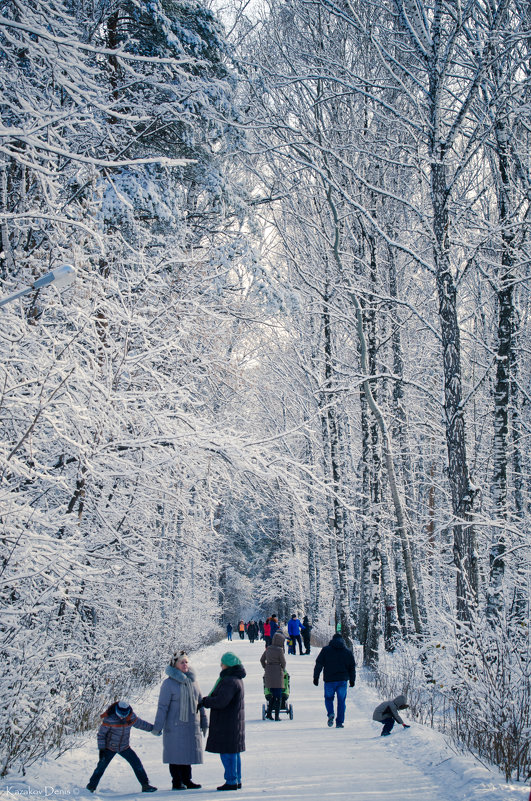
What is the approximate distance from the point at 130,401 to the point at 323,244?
432 inches

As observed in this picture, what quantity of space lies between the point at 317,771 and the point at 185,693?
1.60 metres

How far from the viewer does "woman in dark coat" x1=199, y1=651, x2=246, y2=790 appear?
19.6 ft

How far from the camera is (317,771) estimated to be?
6.34 m

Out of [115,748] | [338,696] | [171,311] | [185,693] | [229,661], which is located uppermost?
[171,311]

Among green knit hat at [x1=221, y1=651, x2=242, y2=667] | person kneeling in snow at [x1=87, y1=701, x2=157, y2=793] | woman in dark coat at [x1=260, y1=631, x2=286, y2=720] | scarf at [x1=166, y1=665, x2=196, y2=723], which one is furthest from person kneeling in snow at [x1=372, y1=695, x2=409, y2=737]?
person kneeling in snow at [x1=87, y1=701, x2=157, y2=793]

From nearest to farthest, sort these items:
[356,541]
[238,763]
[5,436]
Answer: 1. [238,763]
2. [5,436]
3. [356,541]

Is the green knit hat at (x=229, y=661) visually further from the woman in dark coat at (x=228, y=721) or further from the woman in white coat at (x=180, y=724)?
the woman in white coat at (x=180, y=724)

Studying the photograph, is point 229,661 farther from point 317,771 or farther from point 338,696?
point 338,696

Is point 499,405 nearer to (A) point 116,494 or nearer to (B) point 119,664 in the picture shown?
(A) point 116,494

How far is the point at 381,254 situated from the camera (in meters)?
18.6

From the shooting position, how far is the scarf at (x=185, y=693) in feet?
20.8

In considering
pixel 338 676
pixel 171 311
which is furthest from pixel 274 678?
pixel 171 311

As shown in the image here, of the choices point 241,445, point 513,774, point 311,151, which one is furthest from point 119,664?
point 311,151

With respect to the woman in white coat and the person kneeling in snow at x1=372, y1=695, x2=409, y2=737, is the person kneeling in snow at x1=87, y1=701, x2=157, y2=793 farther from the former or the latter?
the person kneeling in snow at x1=372, y1=695, x2=409, y2=737
